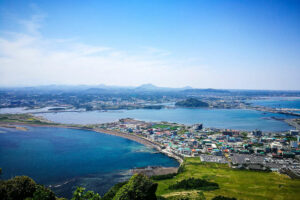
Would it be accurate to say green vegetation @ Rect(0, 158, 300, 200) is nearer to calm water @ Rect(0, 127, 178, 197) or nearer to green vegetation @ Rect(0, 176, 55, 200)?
green vegetation @ Rect(0, 176, 55, 200)

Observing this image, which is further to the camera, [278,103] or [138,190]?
[278,103]

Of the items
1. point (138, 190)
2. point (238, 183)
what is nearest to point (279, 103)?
point (238, 183)

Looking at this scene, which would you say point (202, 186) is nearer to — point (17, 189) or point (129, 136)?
point (17, 189)

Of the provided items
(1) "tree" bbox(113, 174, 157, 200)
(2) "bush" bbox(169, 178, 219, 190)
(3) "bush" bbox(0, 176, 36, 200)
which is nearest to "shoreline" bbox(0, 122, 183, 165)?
(2) "bush" bbox(169, 178, 219, 190)

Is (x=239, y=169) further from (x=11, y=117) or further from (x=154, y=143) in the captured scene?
(x=11, y=117)

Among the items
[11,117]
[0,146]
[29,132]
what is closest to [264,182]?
[0,146]

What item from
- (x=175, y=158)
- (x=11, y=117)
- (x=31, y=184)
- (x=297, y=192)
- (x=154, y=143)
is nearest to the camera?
(x=31, y=184)
